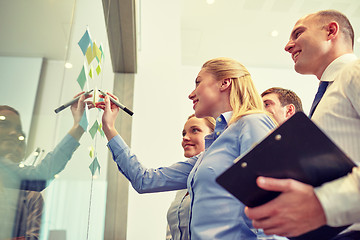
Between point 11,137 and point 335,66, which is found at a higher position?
point 335,66

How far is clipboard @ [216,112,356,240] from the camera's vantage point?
0.55 m

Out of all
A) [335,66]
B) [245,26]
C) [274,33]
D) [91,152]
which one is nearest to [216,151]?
[335,66]

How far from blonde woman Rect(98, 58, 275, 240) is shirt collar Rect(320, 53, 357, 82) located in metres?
0.21

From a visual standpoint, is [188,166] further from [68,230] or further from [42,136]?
[42,136]

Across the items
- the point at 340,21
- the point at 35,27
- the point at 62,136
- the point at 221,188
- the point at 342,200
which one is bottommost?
the point at 342,200

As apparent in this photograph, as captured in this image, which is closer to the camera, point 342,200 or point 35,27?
point 342,200

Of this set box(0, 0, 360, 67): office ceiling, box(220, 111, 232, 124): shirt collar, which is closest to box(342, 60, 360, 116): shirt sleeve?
box(220, 111, 232, 124): shirt collar

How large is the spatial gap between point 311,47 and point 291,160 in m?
0.73

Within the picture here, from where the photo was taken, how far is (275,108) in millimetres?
1956

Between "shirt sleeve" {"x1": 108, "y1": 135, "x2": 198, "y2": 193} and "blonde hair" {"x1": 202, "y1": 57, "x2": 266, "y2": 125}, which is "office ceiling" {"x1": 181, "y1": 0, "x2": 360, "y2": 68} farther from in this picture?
"shirt sleeve" {"x1": 108, "y1": 135, "x2": 198, "y2": 193}

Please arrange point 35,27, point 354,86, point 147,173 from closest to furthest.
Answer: point 35,27, point 354,86, point 147,173

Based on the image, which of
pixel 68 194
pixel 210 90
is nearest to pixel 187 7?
pixel 210 90

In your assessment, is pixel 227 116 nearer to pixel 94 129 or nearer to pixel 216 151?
pixel 216 151

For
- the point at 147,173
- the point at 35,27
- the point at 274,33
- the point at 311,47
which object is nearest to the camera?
the point at 35,27
